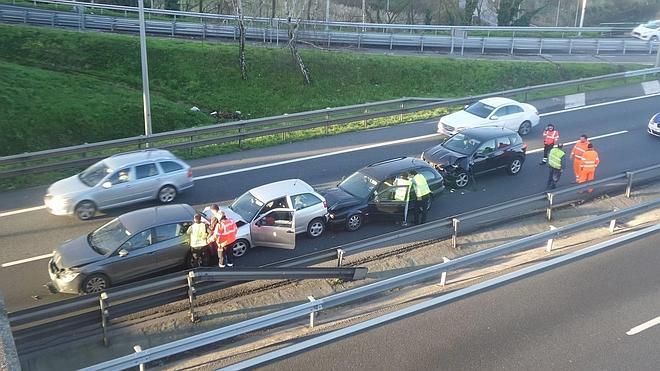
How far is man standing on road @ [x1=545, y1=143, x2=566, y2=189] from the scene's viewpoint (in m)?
16.1

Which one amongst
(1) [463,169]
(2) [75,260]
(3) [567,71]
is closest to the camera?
(2) [75,260]

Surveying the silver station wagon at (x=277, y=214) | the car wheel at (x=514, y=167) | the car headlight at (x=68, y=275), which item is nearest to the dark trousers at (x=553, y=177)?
the car wheel at (x=514, y=167)

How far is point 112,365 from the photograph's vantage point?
7754 mm

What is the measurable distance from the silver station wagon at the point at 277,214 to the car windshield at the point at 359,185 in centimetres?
104

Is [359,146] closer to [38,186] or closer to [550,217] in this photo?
[550,217]

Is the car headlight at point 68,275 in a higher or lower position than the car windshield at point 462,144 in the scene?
lower

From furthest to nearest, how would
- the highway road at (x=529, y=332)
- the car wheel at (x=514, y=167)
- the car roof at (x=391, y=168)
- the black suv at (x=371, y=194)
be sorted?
the car wheel at (x=514, y=167), the car roof at (x=391, y=168), the black suv at (x=371, y=194), the highway road at (x=529, y=332)

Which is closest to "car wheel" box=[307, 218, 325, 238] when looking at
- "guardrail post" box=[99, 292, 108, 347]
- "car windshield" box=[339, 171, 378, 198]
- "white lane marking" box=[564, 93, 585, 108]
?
"car windshield" box=[339, 171, 378, 198]

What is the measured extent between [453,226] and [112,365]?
23.9 ft

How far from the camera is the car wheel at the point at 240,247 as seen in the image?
42.5 ft

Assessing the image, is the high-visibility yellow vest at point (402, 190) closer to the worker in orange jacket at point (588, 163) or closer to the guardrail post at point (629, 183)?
the worker in orange jacket at point (588, 163)

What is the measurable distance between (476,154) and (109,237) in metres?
9.69

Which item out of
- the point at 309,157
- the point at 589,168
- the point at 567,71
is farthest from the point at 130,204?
the point at 567,71

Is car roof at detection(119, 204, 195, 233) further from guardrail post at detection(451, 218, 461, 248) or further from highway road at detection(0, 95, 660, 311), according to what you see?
guardrail post at detection(451, 218, 461, 248)
